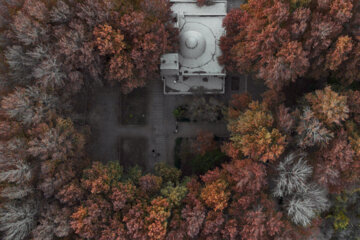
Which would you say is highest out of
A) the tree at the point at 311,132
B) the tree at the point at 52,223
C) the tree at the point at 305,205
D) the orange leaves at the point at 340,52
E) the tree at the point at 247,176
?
the orange leaves at the point at 340,52

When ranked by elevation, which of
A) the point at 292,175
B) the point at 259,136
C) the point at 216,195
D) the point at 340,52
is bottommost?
the point at 216,195

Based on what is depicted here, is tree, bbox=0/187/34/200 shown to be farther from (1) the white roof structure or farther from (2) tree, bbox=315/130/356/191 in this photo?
(2) tree, bbox=315/130/356/191

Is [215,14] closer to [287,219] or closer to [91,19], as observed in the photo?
[91,19]

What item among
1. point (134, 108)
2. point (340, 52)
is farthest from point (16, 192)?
point (340, 52)

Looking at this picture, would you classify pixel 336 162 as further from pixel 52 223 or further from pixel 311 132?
pixel 52 223

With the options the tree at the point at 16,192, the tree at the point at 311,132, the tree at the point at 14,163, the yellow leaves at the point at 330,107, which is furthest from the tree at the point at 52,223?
the yellow leaves at the point at 330,107

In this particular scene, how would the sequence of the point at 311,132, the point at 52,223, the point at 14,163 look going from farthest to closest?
1. the point at 311,132
2. the point at 52,223
3. the point at 14,163

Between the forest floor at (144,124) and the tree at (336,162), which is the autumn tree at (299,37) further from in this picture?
the forest floor at (144,124)
